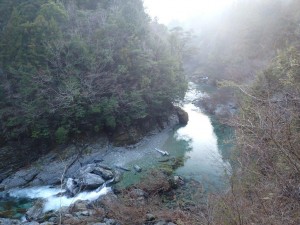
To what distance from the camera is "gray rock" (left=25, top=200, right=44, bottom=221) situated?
40.3 ft

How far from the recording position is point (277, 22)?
36969mm

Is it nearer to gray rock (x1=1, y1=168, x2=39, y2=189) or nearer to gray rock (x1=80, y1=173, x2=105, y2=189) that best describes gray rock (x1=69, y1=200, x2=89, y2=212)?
gray rock (x1=80, y1=173, x2=105, y2=189)

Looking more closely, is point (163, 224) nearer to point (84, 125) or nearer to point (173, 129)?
point (84, 125)

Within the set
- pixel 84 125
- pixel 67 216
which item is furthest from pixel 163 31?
pixel 67 216

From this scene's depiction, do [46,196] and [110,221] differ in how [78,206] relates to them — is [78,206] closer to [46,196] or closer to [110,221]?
[110,221]

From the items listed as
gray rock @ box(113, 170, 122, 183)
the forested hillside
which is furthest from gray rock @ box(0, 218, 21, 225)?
the forested hillside

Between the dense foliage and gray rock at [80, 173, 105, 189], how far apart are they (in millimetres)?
3176

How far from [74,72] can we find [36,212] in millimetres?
8600

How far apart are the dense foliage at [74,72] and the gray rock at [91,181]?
3.18 m

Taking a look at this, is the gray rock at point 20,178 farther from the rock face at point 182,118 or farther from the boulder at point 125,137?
the rock face at point 182,118

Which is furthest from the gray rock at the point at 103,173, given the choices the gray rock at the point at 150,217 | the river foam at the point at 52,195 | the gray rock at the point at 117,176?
the gray rock at the point at 150,217

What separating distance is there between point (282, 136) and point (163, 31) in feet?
89.9

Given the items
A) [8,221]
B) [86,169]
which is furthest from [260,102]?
[86,169]

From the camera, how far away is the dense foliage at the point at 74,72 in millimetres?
16969
